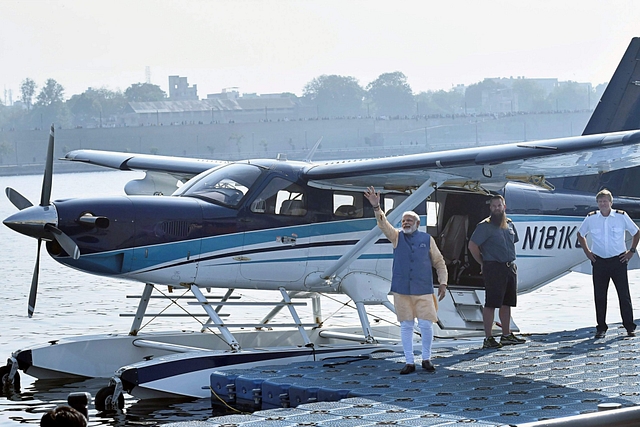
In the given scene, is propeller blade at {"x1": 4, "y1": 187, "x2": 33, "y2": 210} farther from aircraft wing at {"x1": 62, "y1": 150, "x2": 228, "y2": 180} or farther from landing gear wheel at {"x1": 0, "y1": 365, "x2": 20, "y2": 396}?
aircraft wing at {"x1": 62, "y1": 150, "x2": 228, "y2": 180}

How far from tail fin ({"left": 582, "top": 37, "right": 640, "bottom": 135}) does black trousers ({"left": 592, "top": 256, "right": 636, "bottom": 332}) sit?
3570 millimetres

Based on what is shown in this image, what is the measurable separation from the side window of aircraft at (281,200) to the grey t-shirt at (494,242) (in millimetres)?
1949

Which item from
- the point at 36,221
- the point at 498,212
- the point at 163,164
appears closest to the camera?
the point at 36,221

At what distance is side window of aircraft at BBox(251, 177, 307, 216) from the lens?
1167 centimetres

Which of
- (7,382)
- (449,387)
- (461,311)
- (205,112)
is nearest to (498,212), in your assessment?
(461,311)

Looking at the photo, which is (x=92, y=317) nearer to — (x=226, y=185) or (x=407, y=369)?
(x=226, y=185)

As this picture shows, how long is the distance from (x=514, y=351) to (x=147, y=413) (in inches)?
148

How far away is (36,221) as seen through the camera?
1030cm

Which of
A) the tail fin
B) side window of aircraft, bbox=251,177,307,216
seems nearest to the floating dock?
side window of aircraft, bbox=251,177,307,216

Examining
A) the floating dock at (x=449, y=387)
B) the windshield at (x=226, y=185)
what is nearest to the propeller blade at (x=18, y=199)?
the windshield at (x=226, y=185)

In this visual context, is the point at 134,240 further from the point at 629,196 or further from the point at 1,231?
the point at 1,231

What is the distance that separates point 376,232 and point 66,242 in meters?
3.27

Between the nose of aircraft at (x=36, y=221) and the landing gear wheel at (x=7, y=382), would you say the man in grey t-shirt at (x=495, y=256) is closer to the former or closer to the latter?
the nose of aircraft at (x=36, y=221)

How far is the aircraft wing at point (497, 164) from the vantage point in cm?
998
